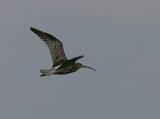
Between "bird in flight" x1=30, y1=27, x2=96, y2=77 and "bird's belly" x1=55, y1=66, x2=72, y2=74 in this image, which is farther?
"bird in flight" x1=30, y1=27, x2=96, y2=77

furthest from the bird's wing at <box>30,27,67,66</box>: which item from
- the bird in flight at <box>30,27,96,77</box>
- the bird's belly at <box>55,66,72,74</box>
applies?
the bird's belly at <box>55,66,72,74</box>

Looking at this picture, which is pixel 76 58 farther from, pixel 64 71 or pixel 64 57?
pixel 64 57

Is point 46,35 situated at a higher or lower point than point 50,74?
higher

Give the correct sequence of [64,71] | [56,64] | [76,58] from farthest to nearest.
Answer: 1. [56,64]
2. [64,71]
3. [76,58]

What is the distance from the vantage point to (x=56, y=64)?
89.2 ft

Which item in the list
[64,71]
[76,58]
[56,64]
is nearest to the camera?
[76,58]

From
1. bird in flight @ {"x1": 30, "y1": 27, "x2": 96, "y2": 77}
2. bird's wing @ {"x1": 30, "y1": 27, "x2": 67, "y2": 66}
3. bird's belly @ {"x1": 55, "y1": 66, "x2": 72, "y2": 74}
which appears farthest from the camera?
bird's wing @ {"x1": 30, "y1": 27, "x2": 67, "y2": 66}

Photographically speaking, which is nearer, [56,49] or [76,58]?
[76,58]

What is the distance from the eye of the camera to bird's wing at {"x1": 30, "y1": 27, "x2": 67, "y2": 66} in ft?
90.4

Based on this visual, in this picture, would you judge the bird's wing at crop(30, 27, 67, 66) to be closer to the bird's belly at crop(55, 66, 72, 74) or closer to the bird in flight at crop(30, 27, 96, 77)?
the bird in flight at crop(30, 27, 96, 77)

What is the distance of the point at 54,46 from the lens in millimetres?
27969

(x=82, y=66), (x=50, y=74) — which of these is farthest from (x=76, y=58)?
(x=82, y=66)

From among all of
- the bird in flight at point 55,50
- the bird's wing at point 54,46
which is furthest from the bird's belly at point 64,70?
the bird's wing at point 54,46

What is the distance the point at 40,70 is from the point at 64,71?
1389 millimetres
